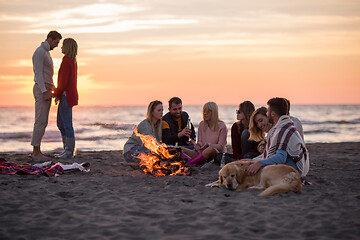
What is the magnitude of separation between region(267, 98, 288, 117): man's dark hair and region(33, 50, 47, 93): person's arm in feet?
17.8

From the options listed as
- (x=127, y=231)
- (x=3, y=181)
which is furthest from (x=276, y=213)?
(x=3, y=181)

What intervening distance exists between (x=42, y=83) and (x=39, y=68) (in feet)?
1.15

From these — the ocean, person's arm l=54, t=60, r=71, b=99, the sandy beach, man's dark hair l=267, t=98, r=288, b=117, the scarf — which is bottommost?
the ocean

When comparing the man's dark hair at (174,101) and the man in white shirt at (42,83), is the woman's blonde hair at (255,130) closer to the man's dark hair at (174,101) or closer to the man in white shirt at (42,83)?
the man's dark hair at (174,101)

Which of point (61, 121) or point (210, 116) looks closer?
point (210, 116)

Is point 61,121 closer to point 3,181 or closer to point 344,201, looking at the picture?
point 3,181

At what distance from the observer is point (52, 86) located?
9.23 metres

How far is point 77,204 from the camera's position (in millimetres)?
5047

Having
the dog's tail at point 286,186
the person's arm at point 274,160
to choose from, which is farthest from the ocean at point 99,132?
the dog's tail at point 286,186

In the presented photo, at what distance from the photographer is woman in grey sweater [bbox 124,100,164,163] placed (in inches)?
299

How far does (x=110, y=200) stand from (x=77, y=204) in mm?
434

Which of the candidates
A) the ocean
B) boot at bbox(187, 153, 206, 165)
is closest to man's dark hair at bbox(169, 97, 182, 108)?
the ocean

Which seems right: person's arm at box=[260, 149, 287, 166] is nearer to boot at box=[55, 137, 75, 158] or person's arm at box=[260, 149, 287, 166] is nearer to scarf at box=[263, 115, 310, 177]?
scarf at box=[263, 115, 310, 177]

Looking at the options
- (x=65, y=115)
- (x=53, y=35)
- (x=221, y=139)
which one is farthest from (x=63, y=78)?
(x=221, y=139)
